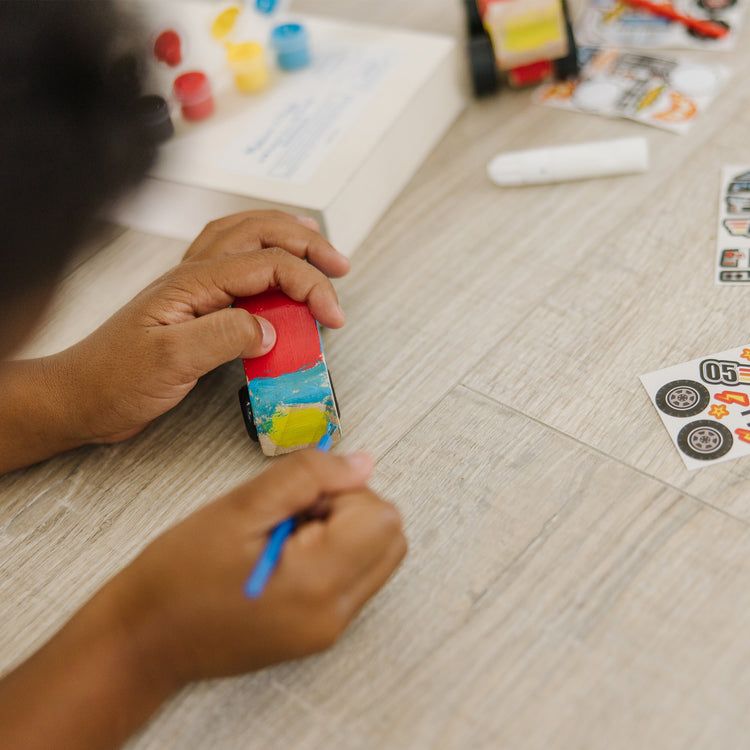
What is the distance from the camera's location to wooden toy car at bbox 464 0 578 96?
2.78 ft

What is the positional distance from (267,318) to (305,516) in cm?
18

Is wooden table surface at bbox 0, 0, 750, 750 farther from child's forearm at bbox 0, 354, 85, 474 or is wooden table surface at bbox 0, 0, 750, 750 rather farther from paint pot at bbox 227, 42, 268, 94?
paint pot at bbox 227, 42, 268, 94

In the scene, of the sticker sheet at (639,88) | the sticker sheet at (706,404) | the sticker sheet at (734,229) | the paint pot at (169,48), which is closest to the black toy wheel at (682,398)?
the sticker sheet at (706,404)

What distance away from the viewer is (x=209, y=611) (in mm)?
436

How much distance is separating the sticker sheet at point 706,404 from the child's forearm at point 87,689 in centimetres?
38

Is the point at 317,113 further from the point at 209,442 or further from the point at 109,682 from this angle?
the point at 109,682

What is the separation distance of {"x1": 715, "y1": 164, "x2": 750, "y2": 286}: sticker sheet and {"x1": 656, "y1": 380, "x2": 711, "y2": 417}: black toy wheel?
125mm

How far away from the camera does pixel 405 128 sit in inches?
31.6

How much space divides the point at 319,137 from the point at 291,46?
15cm

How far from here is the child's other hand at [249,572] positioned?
17.1 inches

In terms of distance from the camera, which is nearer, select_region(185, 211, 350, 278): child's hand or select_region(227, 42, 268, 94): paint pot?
select_region(185, 211, 350, 278): child's hand

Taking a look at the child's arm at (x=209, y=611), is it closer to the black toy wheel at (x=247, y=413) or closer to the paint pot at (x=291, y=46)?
the black toy wheel at (x=247, y=413)

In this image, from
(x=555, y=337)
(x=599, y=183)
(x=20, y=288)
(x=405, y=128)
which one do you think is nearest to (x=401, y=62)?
(x=405, y=128)

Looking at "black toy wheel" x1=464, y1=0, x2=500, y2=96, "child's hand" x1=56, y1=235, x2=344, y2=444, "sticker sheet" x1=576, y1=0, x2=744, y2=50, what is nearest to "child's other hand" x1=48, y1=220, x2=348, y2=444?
"child's hand" x1=56, y1=235, x2=344, y2=444
